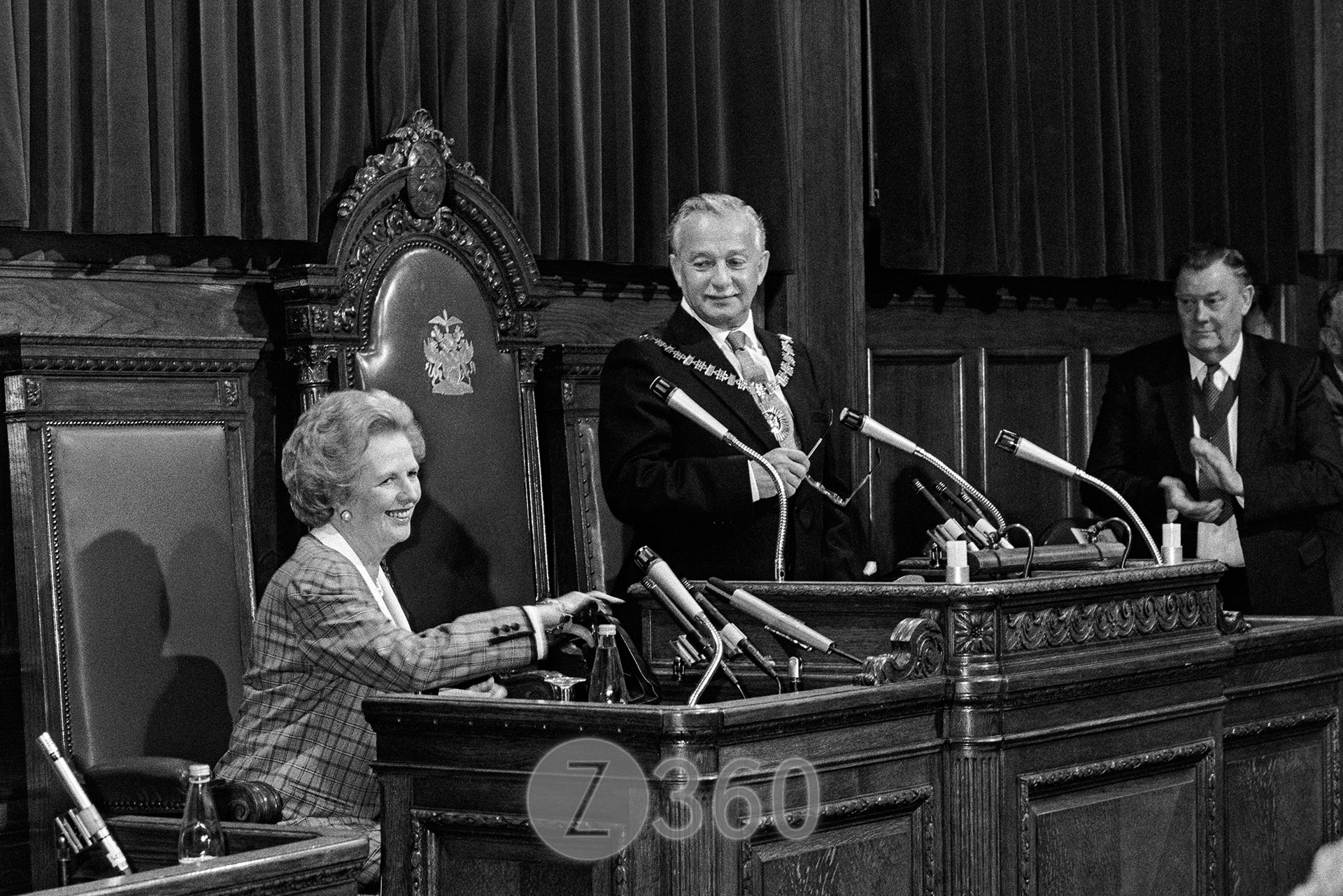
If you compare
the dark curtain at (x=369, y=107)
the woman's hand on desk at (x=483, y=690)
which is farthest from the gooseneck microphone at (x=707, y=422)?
the dark curtain at (x=369, y=107)

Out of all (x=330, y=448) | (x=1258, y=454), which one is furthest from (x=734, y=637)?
(x=1258, y=454)

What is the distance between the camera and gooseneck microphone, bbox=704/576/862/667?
2521 mm

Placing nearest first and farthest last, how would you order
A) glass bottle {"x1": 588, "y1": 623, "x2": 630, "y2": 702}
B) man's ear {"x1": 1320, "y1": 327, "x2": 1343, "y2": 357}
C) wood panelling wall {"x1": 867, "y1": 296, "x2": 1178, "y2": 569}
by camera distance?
glass bottle {"x1": 588, "y1": 623, "x2": 630, "y2": 702} < man's ear {"x1": 1320, "y1": 327, "x2": 1343, "y2": 357} < wood panelling wall {"x1": 867, "y1": 296, "x2": 1178, "y2": 569}

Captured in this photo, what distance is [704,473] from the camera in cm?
310

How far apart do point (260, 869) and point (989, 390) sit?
3.77 m

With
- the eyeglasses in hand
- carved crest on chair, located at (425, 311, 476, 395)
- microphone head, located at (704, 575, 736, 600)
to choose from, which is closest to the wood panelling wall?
the eyeglasses in hand

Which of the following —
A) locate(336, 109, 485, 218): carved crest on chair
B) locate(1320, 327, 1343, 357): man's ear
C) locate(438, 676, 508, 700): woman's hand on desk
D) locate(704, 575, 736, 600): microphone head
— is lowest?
locate(438, 676, 508, 700): woman's hand on desk

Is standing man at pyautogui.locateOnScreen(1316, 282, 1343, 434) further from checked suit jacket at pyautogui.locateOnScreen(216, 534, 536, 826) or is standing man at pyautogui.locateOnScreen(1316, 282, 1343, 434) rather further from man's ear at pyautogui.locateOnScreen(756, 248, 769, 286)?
checked suit jacket at pyautogui.locateOnScreen(216, 534, 536, 826)

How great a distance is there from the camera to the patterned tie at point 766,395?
3387 millimetres

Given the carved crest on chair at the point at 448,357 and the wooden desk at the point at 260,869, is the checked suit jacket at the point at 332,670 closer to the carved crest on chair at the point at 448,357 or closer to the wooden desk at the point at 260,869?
the wooden desk at the point at 260,869

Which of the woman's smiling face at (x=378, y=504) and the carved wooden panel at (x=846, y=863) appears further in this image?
the woman's smiling face at (x=378, y=504)

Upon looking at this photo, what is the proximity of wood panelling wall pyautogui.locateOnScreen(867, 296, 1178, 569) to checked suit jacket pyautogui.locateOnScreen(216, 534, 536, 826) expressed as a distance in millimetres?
2440

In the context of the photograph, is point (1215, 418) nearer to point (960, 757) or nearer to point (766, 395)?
point (766, 395)

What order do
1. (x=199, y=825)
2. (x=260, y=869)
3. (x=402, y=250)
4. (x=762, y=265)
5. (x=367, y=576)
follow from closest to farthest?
Result: (x=260, y=869)
(x=199, y=825)
(x=367, y=576)
(x=762, y=265)
(x=402, y=250)
